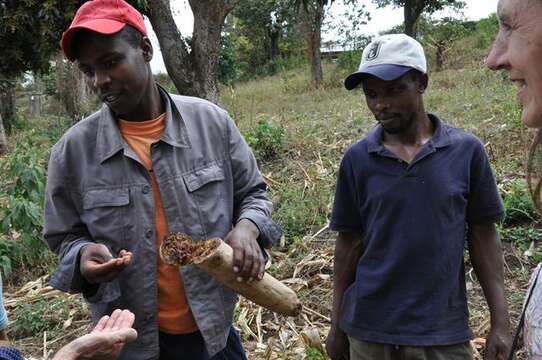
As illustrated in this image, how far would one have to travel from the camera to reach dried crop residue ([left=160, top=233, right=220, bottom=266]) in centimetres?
178

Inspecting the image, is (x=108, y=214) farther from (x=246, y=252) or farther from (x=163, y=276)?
(x=246, y=252)

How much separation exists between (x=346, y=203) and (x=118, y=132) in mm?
949

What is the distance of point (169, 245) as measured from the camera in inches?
70.9

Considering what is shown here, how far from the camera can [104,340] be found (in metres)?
1.67

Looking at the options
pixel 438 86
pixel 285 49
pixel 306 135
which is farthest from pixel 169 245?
pixel 285 49

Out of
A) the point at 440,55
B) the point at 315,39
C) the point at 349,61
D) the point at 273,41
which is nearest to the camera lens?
the point at 440,55

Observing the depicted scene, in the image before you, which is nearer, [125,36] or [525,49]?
[525,49]

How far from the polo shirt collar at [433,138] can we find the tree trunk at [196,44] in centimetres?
608

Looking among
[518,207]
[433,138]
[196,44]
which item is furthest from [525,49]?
[196,44]

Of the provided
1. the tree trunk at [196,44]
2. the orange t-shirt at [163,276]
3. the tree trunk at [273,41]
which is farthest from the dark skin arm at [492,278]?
the tree trunk at [273,41]

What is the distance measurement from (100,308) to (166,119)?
2.50 feet

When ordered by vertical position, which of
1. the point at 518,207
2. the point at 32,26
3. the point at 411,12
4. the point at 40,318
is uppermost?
the point at 32,26

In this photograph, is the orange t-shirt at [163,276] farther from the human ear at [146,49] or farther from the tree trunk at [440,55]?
the tree trunk at [440,55]

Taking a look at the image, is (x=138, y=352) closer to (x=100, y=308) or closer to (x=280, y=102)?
(x=100, y=308)
